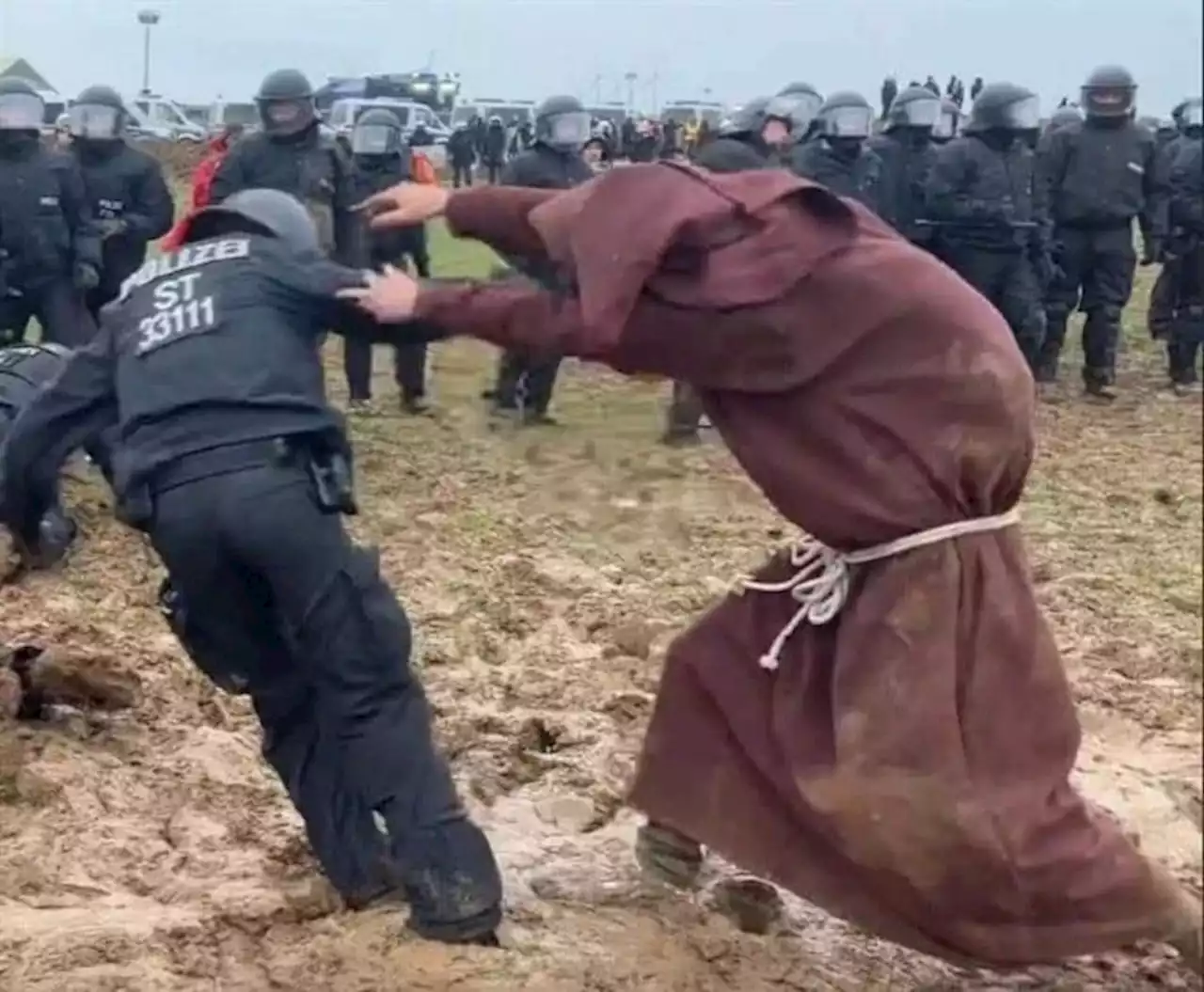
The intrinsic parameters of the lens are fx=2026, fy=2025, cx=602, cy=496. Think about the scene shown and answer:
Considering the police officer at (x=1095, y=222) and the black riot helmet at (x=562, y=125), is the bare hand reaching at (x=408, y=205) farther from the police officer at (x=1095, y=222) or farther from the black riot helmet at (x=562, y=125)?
the police officer at (x=1095, y=222)

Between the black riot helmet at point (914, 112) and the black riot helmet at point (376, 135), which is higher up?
the black riot helmet at point (914, 112)

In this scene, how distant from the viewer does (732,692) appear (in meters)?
3.13

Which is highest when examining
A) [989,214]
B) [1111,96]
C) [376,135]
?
[1111,96]

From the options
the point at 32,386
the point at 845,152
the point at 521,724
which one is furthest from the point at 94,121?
the point at 521,724

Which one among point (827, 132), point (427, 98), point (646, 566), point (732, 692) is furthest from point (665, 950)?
point (827, 132)

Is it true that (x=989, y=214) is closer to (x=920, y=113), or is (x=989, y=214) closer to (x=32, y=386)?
(x=920, y=113)

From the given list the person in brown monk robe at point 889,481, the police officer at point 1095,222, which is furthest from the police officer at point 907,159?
the person in brown monk robe at point 889,481

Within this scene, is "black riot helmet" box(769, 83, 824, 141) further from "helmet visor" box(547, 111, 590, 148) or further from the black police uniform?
the black police uniform

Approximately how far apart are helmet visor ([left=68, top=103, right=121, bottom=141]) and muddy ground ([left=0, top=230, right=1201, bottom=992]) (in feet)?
8.76

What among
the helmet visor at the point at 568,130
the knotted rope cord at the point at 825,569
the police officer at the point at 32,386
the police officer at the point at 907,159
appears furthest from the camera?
the police officer at the point at 907,159

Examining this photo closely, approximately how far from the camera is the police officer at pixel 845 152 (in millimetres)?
8359

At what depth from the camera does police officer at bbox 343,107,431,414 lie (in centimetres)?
330

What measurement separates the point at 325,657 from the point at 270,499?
0.87 ft

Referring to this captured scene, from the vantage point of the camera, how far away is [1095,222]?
9234 mm
